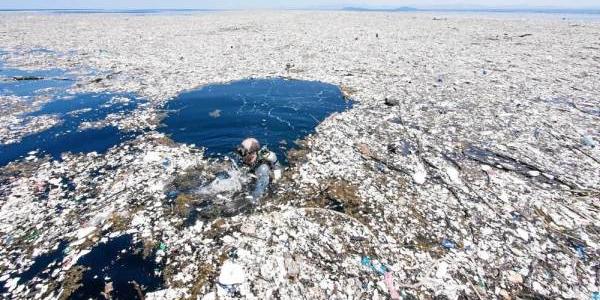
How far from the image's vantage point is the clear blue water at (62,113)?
7.77 m

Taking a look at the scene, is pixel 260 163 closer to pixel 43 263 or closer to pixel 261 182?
pixel 261 182

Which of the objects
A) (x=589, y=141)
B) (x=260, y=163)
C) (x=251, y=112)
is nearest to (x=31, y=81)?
(x=251, y=112)

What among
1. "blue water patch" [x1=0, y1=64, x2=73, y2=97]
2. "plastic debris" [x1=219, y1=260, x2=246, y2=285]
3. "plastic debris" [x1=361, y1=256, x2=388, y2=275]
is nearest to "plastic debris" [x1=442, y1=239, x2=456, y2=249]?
"plastic debris" [x1=361, y1=256, x2=388, y2=275]

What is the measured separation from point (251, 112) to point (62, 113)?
6244mm

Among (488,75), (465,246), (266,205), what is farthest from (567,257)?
(488,75)

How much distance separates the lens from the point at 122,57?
19203mm

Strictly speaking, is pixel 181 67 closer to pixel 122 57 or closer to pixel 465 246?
pixel 122 57

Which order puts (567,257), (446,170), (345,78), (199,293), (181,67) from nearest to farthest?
1. (199,293)
2. (567,257)
3. (446,170)
4. (345,78)
5. (181,67)

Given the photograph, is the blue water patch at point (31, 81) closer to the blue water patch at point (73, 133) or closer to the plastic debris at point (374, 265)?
the blue water patch at point (73, 133)

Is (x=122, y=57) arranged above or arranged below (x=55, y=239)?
above

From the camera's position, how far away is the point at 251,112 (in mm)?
10383

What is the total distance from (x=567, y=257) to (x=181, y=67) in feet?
55.1

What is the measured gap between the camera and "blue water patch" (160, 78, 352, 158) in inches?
331

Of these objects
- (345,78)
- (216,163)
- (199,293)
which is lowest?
(199,293)
